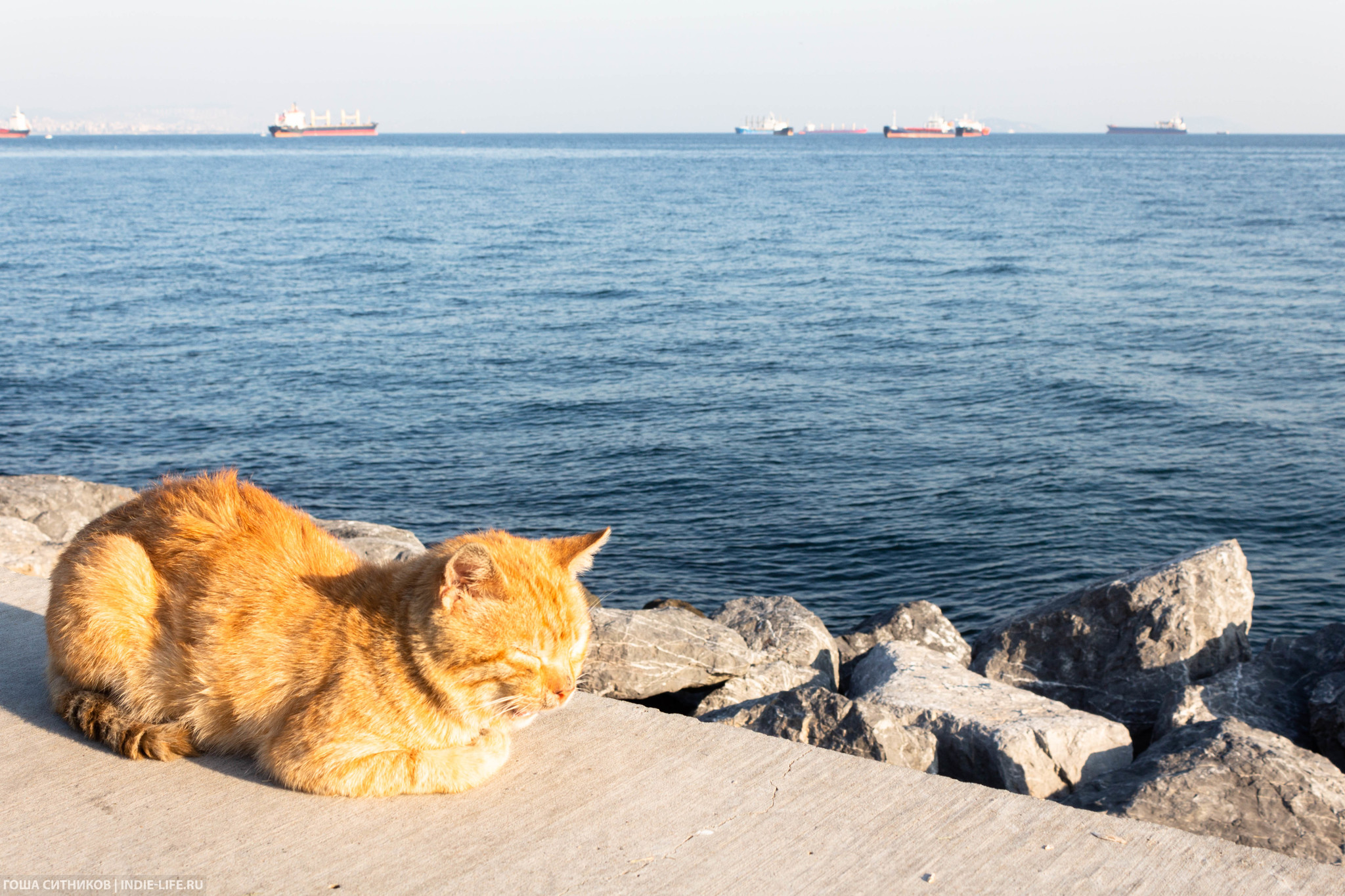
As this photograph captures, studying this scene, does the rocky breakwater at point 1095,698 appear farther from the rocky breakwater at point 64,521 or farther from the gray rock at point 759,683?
the rocky breakwater at point 64,521

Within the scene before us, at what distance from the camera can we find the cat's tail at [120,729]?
351cm

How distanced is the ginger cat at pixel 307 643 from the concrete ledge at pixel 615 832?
0.15 meters

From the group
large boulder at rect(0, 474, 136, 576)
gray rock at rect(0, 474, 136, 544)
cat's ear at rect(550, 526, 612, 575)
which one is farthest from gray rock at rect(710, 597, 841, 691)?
gray rock at rect(0, 474, 136, 544)

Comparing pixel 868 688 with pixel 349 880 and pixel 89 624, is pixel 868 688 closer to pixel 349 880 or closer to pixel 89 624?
pixel 349 880

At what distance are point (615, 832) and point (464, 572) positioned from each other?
1008 mm

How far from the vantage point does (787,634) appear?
7.13 metres

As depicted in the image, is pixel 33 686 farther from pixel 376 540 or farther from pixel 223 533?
pixel 376 540

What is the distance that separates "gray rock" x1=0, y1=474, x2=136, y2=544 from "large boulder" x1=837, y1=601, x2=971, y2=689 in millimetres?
7291

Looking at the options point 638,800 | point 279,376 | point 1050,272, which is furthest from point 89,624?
point 1050,272

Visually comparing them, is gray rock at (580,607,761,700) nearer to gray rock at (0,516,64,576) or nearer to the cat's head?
the cat's head

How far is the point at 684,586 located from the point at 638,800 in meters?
7.33

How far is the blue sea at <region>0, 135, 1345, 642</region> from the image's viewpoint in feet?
39.1

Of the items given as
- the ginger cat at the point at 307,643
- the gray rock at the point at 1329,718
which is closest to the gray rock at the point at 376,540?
the ginger cat at the point at 307,643

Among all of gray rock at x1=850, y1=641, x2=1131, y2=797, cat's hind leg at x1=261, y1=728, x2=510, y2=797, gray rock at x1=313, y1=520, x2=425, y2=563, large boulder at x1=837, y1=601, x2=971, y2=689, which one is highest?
cat's hind leg at x1=261, y1=728, x2=510, y2=797
